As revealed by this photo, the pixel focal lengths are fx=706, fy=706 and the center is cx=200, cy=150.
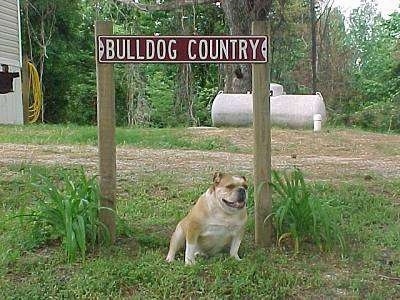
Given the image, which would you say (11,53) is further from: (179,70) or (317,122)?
(317,122)

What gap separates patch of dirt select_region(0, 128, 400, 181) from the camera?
7969 mm

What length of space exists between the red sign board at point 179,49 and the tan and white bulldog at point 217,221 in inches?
31.8

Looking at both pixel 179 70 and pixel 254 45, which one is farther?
pixel 179 70

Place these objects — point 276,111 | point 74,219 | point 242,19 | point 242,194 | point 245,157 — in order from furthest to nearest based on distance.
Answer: point 242,19 → point 276,111 → point 245,157 → point 74,219 → point 242,194

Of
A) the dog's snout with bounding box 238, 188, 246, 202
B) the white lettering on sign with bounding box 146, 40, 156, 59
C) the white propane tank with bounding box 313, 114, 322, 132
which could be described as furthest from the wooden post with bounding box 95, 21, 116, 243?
the white propane tank with bounding box 313, 114, 322, 132

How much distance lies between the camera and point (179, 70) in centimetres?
2217

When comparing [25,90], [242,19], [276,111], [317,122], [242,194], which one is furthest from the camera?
[25,90]

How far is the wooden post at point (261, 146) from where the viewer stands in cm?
475

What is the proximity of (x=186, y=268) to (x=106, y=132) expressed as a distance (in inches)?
42.4

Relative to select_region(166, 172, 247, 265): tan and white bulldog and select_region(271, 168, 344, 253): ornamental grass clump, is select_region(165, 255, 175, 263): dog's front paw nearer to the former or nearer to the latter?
select_region(166, 172, 247, 265): tan and white bulldog

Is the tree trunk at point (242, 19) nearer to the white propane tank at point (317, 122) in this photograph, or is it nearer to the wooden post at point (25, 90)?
the white propane tank at point (317, 122)

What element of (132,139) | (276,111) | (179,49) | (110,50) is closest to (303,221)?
(179,49)

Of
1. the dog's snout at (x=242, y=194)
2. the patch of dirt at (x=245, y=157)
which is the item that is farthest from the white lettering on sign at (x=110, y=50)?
the patch of dirt at (x=245, y=157)

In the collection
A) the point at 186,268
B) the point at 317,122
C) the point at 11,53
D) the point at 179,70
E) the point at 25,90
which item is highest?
the point at 11,53
